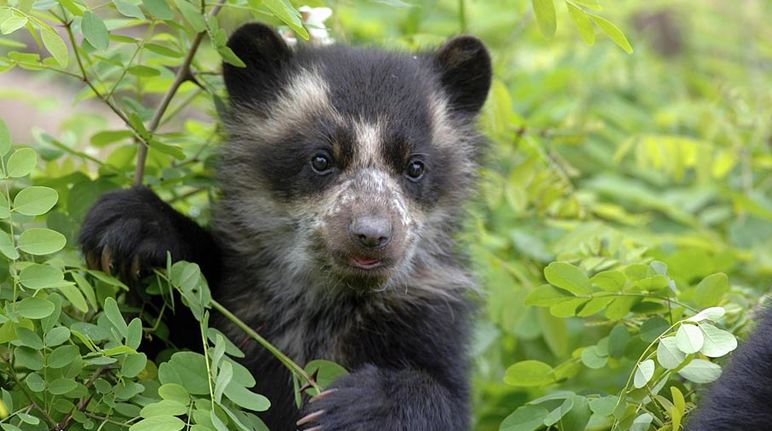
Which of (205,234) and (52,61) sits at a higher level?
(52,61)

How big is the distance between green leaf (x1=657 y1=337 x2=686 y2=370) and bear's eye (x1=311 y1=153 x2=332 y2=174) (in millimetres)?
1566

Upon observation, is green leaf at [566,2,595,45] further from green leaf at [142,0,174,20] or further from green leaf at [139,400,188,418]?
green leaf at [139,400,188,418]

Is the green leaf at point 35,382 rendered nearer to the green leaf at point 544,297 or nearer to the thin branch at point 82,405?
the thin branch at point 82,405

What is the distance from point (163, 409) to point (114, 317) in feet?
1.34

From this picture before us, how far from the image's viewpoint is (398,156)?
4.77 m

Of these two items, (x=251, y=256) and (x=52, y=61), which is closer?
(x=52, y=61)

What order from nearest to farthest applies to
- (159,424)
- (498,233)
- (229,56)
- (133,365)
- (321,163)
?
(159,424)
(133,365)
(229,56)
(321,163)
(498,233)

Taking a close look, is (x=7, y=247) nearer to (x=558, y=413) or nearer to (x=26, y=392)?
(x=26, y=392)

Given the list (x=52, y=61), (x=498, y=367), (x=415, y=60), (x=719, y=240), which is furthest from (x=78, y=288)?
(x=719, y=240)

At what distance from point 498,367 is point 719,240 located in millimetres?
1743

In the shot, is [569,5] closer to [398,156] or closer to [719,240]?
[398,156]

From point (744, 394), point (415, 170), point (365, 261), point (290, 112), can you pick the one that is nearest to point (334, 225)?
point (365, 261)

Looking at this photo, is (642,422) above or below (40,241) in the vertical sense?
below

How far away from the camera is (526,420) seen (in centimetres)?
421
